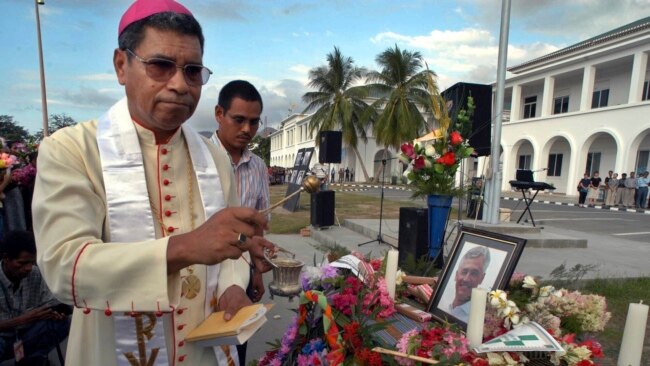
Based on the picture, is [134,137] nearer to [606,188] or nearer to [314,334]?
[314,334]

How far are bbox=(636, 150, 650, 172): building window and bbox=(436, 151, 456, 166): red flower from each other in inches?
815

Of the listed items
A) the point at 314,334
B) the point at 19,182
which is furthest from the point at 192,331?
the point at 19,182

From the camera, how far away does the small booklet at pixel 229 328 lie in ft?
3.31

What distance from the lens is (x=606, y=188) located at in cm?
1745

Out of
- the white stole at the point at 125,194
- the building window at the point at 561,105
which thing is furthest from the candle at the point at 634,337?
the building window at the point at 561,105

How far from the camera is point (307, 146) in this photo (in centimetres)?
4666

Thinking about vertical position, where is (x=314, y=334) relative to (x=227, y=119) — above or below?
below

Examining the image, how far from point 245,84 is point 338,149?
710 cm

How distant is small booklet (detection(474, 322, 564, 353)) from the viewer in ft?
3.40

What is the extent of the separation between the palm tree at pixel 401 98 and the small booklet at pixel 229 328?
84.9 feet

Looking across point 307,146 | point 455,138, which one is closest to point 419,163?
point 455,138

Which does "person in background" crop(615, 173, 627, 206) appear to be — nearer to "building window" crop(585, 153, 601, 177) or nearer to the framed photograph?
"building window" crop(585, 153, 601, 177)

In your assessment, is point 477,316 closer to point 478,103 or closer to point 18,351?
point 18,351

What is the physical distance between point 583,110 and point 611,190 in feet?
18.6
